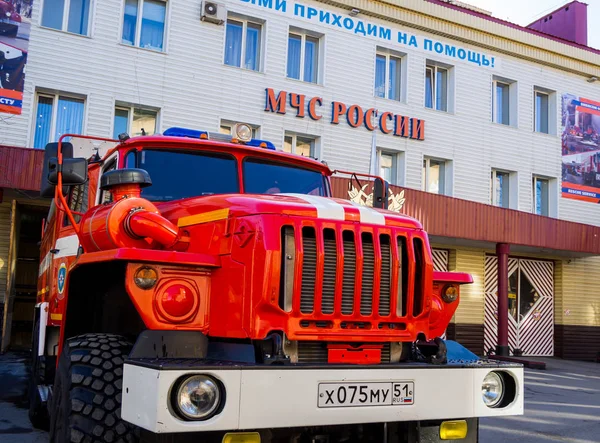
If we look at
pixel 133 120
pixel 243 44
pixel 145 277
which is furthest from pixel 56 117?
pixel 145 277

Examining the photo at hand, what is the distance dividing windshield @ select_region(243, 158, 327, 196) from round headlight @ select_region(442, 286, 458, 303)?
150 centimetres

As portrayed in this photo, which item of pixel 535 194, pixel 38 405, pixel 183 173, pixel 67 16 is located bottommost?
pixel 38 405

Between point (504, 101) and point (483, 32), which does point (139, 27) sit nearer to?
point (483, 32)

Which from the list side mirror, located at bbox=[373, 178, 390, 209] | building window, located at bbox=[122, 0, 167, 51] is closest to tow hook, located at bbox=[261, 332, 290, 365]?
side mirror, located at bbox=[373, 178, 390, 209]

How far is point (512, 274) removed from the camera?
65.2 feet

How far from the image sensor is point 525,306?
20.0 metres

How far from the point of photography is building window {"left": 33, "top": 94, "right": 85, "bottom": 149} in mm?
14461

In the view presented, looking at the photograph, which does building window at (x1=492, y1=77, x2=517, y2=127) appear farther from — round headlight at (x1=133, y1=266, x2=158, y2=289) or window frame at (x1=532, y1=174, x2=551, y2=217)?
round headlight at (x1=133, y1=266, x2=158, y2=289)

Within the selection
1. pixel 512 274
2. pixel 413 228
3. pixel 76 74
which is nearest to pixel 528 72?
pixel 512 274

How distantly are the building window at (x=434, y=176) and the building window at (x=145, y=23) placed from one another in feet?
26.7

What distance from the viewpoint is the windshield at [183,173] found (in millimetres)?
5141

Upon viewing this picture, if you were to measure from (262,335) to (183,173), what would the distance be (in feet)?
6.06

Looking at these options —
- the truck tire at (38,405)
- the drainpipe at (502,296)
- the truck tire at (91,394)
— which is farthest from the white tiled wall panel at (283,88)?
the truck tire at (91,394)

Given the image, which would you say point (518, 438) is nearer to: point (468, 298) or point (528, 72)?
point (468, 298)
